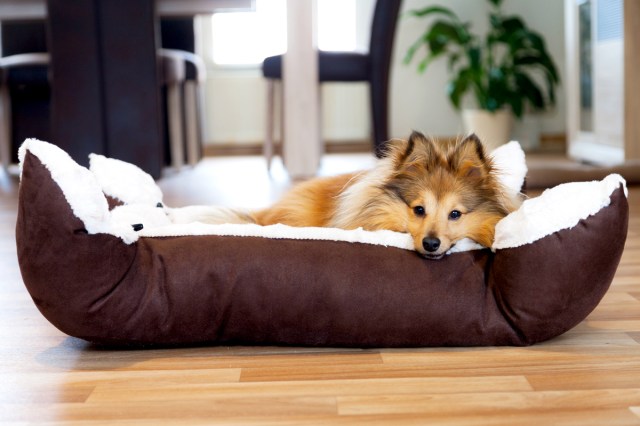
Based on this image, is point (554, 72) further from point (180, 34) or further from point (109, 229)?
point (109, 229)

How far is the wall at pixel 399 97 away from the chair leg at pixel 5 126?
7.48 feet

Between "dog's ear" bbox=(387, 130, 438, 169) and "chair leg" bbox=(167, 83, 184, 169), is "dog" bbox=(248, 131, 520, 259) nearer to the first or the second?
"dog's ear" bbox=(387, 130, 438, 169)

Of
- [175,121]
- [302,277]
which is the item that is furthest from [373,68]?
[302,277]

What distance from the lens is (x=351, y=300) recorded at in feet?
5.48

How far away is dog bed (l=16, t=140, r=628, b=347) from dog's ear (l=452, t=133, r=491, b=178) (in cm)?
27

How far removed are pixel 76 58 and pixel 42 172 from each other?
308cm

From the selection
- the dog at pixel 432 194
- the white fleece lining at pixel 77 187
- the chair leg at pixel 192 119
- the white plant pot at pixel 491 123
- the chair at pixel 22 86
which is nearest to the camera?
the white fleece lining at pixel 77 187

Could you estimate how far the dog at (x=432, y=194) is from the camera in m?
1.89

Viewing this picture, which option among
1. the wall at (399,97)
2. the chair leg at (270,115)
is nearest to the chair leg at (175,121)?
the chair leg at (270,115)

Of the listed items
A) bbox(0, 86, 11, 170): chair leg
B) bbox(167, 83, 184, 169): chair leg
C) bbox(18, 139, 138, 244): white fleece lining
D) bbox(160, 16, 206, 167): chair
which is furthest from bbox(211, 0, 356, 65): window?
bbox(18, 139, 138, 244): white fleece lining

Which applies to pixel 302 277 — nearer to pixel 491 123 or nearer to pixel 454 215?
pixel 454 215

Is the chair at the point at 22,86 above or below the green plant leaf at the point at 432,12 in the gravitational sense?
below

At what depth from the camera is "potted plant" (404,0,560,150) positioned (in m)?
6.86

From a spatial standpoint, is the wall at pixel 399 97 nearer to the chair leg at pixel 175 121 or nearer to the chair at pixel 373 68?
the chair leg at pixel 175 121
